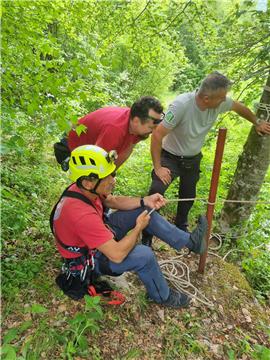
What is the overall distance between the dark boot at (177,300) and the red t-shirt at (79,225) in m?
1.20

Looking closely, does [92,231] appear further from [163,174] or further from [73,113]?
[163,174]

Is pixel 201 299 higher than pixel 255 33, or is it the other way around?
pixel 255 33

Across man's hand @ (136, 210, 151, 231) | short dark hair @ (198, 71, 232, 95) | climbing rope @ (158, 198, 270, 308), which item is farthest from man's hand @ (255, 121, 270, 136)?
man's hand @ (136, 210, 151, 231)

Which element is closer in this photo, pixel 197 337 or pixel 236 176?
pixel 197 337

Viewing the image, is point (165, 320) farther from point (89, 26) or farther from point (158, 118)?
point (89, 26)

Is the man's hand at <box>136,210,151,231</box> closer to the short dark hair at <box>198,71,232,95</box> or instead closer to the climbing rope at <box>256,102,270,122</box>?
the short dark hair at <box>198,71,232,95</box>

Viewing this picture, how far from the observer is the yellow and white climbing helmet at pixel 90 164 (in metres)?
2.89

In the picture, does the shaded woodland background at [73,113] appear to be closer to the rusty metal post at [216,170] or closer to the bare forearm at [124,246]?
the bare forearm at [124,246]

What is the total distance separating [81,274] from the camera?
3.13 metres

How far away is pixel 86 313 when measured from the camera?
9.86ft

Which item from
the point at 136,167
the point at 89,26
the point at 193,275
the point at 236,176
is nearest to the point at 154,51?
the point at 89,26

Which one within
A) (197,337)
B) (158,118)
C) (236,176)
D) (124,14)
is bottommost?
(197,337)

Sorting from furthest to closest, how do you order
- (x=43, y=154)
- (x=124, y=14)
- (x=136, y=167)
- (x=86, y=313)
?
(x=136, y=167) → (x=43, y=154) → (x=124, y=14) → (x=86, y=313)

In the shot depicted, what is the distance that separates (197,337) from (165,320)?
361mm
